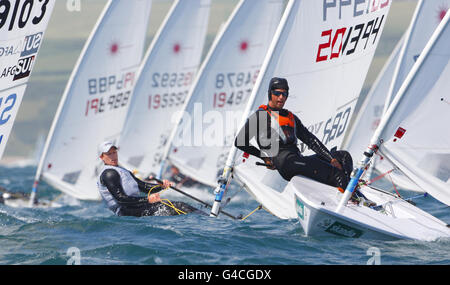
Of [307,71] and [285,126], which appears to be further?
[307,71]

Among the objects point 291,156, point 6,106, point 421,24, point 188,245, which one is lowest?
point 188,245

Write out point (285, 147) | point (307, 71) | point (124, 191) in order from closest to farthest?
point (285, 147) → point (124, 191) → point (307, 71)

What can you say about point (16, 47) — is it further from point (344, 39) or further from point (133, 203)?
point (344, 39)

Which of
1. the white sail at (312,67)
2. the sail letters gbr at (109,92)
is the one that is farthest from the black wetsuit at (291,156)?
the sail letters gbr at (109,92)

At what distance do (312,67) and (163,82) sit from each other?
10.7 m

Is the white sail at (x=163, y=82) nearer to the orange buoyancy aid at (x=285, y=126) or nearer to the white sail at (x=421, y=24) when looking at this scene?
the white sail at (x=421, y=24)

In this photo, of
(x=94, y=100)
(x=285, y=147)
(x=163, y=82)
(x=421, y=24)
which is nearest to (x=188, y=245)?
(x=285, y=147)

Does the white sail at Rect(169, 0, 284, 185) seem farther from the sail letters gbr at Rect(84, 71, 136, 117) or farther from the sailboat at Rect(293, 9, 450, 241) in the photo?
the sailboat at Rect(293, 9, 450, 241)

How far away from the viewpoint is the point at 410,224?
8.17 m

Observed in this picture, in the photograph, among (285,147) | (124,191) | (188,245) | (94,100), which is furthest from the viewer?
(94,100)

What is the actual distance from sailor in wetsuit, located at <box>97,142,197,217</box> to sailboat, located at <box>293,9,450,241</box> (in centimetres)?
203

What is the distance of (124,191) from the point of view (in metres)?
9.21

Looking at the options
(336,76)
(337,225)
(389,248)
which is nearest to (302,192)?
(337,225)
